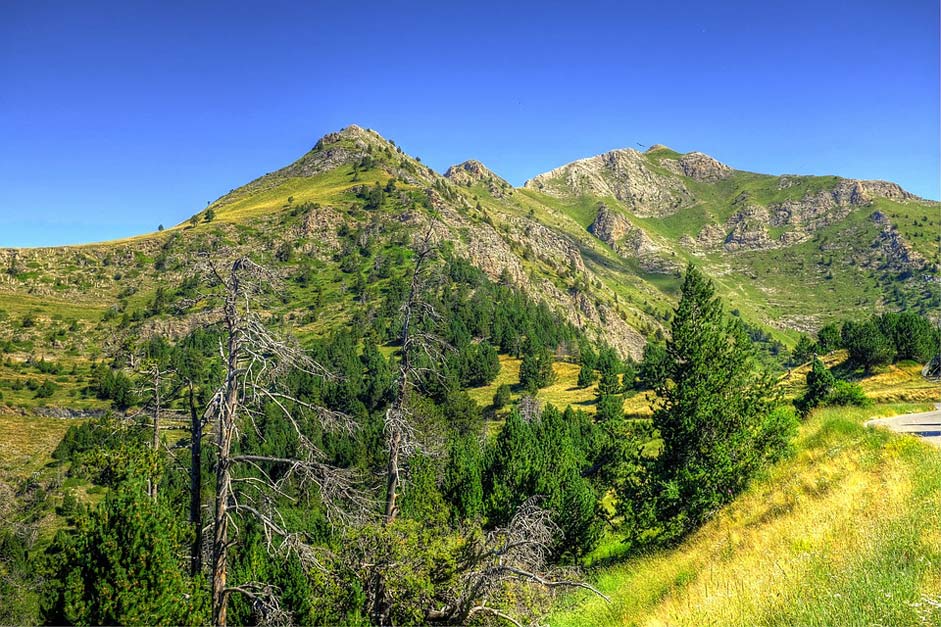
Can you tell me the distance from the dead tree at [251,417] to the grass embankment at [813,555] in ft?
25.6

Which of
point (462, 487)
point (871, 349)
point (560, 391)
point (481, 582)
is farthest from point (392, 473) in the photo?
point (560, 391)

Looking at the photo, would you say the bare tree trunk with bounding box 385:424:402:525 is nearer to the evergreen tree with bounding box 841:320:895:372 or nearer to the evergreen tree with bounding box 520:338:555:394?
the evergreen tree with bounding box 841:320:895:372

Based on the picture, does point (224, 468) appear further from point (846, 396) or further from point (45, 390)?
point (45, 390)

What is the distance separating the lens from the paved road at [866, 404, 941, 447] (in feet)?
64.3

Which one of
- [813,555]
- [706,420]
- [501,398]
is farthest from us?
[501,398]

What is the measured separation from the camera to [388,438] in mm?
14031

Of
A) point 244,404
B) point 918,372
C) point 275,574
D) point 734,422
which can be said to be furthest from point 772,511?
point 918,372

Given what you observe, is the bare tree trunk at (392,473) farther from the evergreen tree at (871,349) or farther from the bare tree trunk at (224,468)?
the evergreen tree at (871,349)

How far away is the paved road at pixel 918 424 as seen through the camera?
19609mm

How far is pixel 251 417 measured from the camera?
33.0 feet

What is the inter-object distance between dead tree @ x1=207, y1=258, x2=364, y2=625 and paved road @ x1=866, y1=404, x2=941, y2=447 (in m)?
19.2

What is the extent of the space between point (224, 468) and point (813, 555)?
12.1 m

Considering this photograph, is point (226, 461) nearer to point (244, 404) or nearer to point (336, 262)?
point (244, 404)

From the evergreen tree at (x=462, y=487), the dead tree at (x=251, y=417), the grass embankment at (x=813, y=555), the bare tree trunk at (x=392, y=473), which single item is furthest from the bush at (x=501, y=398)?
the dead tree at (x=251, y=417)
